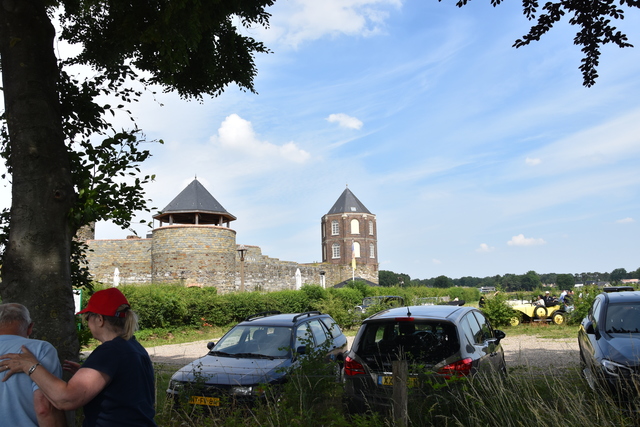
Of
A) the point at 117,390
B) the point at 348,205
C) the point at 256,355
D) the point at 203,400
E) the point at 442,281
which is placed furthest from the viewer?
the point at 442,281

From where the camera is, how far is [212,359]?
832cm

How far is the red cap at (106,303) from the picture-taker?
3.09m

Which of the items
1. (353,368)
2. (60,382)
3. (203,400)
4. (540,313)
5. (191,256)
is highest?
(191,256)

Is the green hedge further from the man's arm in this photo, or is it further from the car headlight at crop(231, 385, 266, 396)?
the man's arm

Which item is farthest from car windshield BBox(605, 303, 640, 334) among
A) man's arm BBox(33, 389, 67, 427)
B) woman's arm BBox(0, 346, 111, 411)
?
man's arm BBox(33, 389, 67, 427)

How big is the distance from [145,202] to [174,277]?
90.4ft

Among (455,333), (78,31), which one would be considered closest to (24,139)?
(78,31)

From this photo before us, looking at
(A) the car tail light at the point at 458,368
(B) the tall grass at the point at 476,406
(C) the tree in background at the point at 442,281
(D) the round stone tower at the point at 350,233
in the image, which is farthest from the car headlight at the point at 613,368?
(C) the tree in background at the point at 442,281

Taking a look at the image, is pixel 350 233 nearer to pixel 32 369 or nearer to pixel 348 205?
pixel 348 205

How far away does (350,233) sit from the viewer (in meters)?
77.9

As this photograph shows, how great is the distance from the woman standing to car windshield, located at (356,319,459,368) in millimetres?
3457

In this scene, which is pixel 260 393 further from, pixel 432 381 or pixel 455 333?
pixel 455 333

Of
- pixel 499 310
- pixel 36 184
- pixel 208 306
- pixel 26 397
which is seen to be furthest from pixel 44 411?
pixel 208 306

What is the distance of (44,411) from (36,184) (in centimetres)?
284
